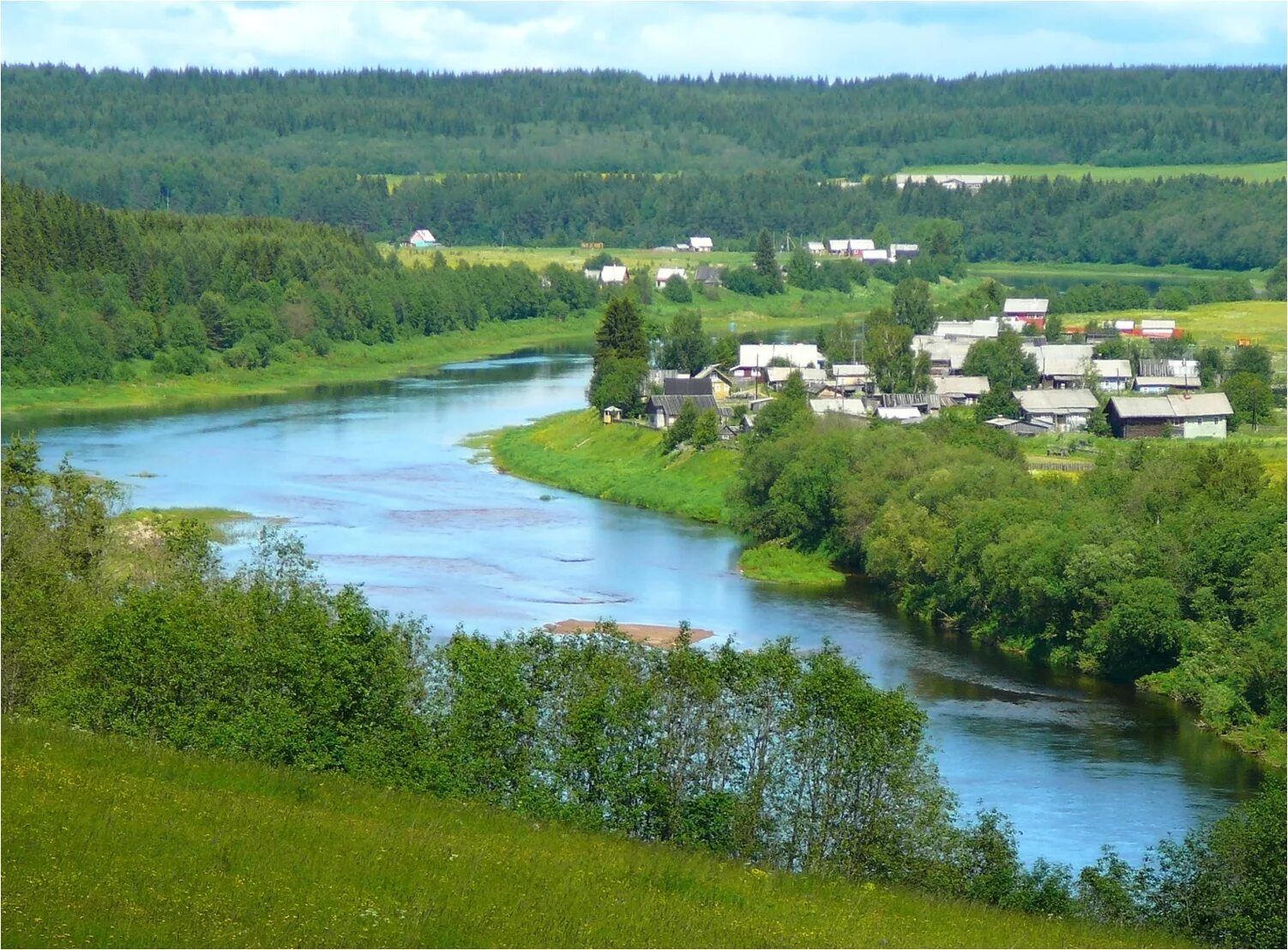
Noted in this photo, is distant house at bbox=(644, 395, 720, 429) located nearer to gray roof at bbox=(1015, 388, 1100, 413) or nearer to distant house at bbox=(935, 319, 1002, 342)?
gray roof at bbox=(1015, 388, 1100, 413)

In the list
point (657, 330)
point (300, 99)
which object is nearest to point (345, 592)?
point (657, 330)

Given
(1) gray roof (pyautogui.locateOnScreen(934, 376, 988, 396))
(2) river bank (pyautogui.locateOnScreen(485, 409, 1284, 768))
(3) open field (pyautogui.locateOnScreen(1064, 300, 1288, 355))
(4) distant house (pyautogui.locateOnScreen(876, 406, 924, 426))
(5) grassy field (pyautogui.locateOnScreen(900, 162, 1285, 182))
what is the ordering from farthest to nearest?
(5) grassy field (pyautogui.locateOnScreen(900, 162, 1285, 182)) < (3) open field (pyautogui.locateOnScreen(1064, 300, 1288, 355)) < (1) gray roof (pyautogui.locateOnScreen(934, 376, 988, 396)) < (4) distant house (pyautogui.locateOnScreen(876, 406, 924, 426)) < (2) river bank (pyautogui.locateOnScreen(485, 409, 1284, 768))

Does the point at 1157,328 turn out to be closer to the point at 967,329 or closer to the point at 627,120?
the point at 967,329

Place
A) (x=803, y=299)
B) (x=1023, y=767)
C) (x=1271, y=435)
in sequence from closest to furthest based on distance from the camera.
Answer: (x=1023, y=767), (x=1271, y=435), (x=803, y=299)

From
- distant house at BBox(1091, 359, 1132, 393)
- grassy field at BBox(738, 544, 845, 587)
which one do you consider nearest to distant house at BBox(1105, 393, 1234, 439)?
distant house at BBox(1091, 359, 1132, 393)

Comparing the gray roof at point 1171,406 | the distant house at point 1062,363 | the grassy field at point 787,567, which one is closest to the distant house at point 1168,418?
the gray roof at point 1171,406

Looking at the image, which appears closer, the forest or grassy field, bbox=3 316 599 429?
grassy field, bbox=3 316 599 429

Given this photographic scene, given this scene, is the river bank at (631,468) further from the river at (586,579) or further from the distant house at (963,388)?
the distant house at (963,388)

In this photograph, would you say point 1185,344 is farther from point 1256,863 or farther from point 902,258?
point 902,258
